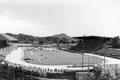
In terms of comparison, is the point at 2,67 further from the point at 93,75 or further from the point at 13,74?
the point at 93,75

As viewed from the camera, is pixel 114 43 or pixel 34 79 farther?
pixel 114 43

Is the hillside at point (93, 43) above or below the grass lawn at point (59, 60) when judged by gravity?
above

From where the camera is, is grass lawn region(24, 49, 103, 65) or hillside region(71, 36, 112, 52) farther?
hillside region(71, 36, 112, 52)

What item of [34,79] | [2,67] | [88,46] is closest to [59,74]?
[34,79]

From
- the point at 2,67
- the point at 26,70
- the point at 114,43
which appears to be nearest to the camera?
the point at 26,70

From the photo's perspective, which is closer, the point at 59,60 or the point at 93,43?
the point at 59,60

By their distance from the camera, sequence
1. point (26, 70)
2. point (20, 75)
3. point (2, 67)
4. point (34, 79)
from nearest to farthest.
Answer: point (34, 79) < point (20, 75) < point (26, 70) < point (2, 67)

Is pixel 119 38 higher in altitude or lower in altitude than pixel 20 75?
higher

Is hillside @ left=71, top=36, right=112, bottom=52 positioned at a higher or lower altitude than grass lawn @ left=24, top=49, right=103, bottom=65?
higher

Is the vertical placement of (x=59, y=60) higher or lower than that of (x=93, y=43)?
lower

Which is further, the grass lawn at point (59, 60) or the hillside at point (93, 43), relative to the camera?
the hillside at point (93, 43)
